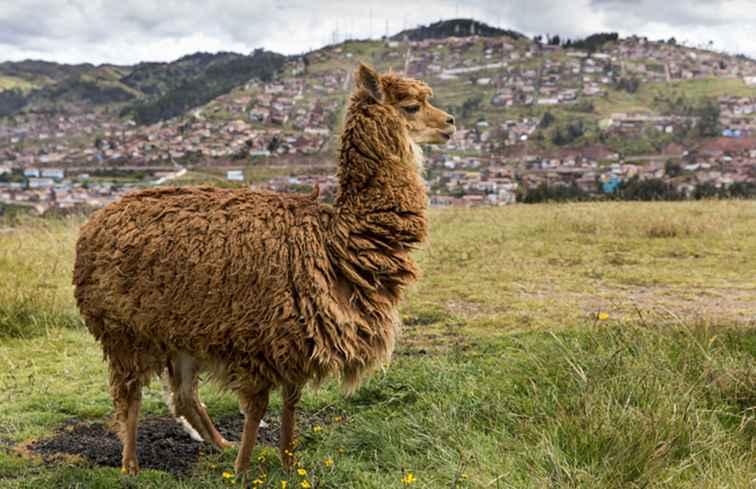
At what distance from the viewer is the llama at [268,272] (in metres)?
4.21

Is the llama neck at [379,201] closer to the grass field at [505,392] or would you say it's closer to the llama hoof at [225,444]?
the grass field at [505,392]

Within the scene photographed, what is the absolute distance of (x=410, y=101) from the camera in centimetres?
475

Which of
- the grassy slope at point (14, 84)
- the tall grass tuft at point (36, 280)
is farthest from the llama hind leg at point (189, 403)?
the grassy slope at point (14, 84)

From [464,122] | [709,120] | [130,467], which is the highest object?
[709,120]

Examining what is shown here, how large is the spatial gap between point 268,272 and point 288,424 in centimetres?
109

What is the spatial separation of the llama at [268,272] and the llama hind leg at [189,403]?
485 millimetres

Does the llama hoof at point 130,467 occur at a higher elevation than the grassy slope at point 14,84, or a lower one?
lower

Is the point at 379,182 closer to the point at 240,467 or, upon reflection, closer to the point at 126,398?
the point at 240,467

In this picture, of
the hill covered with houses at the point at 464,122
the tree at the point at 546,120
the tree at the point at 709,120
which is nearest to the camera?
the hill covered with houses at the point at 464,122

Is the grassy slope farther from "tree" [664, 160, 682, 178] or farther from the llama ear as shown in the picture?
the llama ear

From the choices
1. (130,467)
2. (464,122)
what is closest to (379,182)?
(130,467)

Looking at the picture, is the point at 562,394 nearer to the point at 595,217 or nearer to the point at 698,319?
the point at 698,319

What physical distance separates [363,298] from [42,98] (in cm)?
12949

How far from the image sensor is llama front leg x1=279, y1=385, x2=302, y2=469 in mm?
4465
